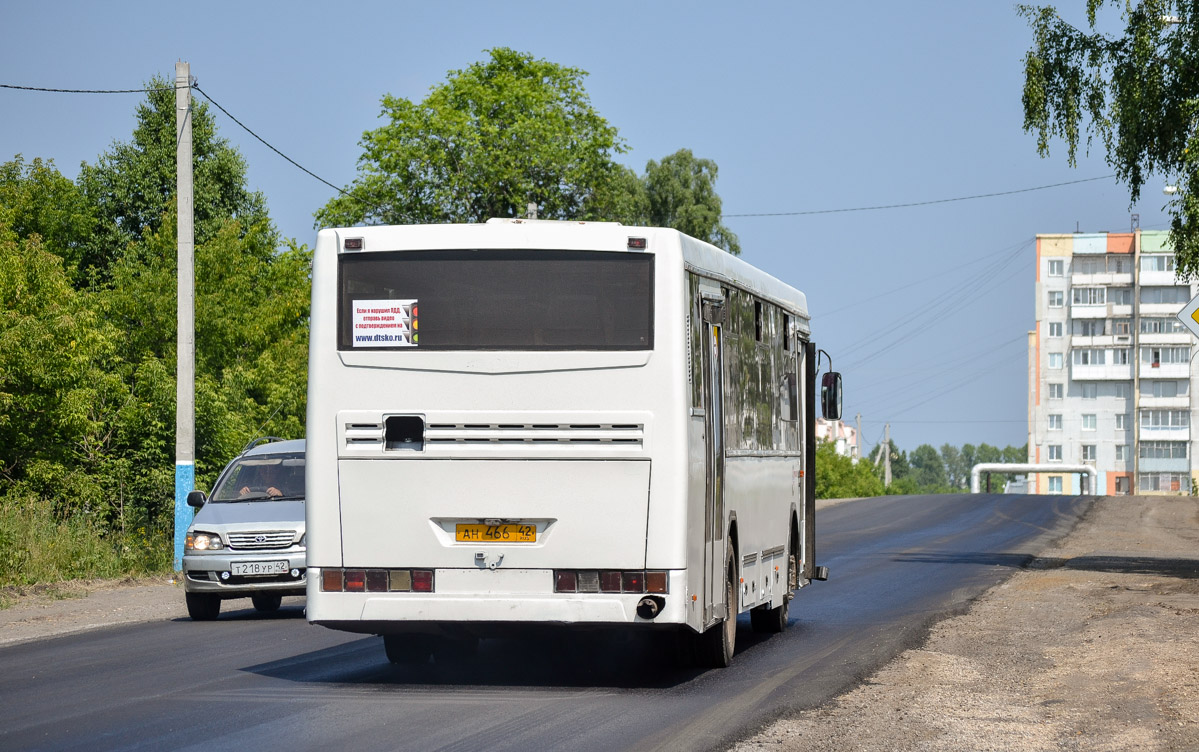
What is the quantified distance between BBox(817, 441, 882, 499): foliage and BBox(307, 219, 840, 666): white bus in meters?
115

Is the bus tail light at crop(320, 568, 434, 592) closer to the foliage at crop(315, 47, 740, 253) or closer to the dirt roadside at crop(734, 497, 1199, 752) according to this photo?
the dirt roadside at crop(734, 497, 1199, 752)

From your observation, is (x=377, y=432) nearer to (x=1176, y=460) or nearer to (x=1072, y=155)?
(x=1072, y=155)

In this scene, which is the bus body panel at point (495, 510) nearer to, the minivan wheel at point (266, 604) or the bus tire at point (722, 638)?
the bus tire at point (722, 638)

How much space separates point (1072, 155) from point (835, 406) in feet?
35.9

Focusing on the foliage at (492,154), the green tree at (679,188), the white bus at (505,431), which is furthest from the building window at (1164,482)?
the white bus at (505,431)

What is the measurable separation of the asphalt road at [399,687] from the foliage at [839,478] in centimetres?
11020

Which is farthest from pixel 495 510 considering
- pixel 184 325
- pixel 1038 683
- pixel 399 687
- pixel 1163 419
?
pixel 1163 419

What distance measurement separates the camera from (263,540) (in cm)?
1770

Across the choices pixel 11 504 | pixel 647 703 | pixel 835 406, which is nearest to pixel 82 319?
pixel 11 504

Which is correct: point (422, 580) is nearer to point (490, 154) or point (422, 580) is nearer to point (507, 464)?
point (507, 464)

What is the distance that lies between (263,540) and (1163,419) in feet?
435

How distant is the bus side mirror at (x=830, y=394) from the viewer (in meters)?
17.2

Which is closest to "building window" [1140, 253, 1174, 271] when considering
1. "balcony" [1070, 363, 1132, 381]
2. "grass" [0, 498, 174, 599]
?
"balcony" [1070, 363, 1132, 381]

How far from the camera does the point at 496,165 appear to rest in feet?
200
